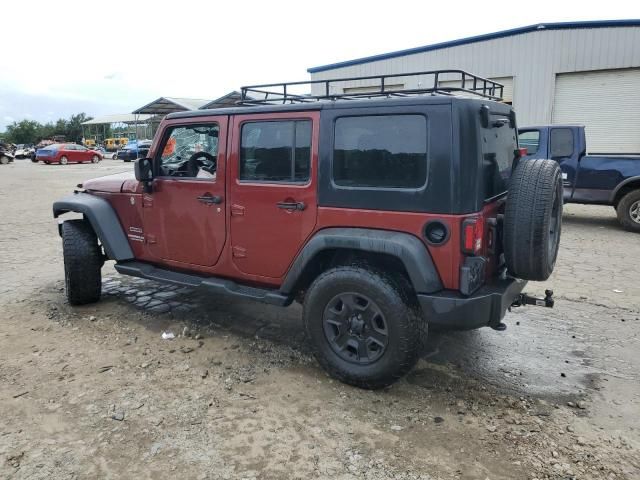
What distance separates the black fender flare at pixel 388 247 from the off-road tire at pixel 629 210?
7680 millimetres

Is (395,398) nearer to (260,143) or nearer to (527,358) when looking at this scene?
(527,358)

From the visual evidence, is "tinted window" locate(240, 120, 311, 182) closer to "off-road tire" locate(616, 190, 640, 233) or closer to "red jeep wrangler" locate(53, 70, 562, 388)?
"red jeep wrangler" locate(53, 70, 562, 388)

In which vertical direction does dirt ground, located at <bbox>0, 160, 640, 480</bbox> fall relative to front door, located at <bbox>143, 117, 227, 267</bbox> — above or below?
below

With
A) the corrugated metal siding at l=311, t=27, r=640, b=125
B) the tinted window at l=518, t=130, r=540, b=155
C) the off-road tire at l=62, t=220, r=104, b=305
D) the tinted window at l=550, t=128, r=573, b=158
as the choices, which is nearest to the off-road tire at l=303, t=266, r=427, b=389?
the off-road tire at l=62, t=220, r=104, b=305

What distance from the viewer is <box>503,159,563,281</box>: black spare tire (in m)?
3.25

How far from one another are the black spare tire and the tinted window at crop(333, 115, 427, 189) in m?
0.67

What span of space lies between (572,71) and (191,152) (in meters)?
14.7

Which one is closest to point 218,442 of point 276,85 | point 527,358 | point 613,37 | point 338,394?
point 338,394

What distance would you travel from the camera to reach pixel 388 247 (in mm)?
3248

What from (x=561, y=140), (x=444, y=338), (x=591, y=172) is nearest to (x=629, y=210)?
(x=591, y=172)

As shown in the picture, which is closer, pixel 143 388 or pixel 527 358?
pixel 143 388

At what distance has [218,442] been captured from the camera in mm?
2947

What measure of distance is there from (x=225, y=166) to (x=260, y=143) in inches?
15.0

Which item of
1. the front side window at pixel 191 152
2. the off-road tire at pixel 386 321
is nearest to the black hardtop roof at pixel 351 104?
the front side window at pixel 191 152
